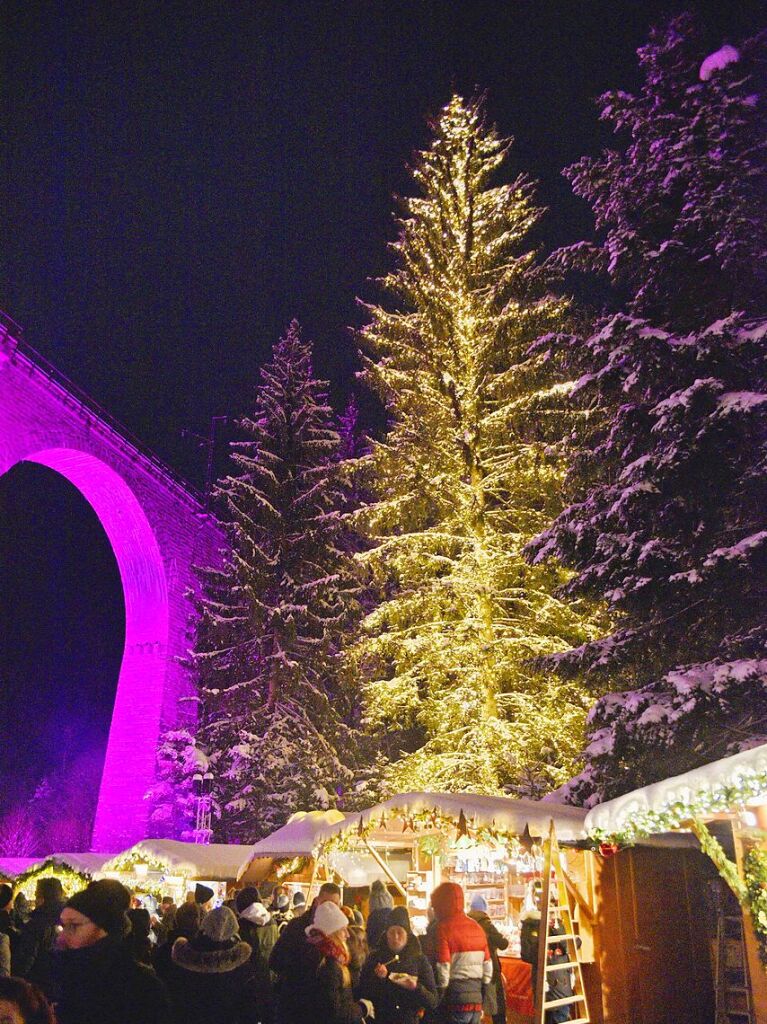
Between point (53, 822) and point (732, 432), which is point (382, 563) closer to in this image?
point (732, 432)

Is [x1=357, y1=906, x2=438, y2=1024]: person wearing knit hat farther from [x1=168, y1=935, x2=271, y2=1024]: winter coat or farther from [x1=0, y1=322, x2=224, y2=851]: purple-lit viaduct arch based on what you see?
[x1=0, y1=322, x2=224, y2=851]: purple-lit viaduct arch

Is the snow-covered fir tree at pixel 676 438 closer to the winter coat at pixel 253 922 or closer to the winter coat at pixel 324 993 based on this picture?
the winter coat at pixel 253 922

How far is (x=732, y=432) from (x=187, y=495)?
14388 mm

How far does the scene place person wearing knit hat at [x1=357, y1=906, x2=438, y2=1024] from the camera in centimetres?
471

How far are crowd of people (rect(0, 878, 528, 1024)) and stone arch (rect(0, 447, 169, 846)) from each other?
11.5 metres

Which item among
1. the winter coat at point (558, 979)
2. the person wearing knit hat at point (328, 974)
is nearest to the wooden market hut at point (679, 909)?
the winter coat at point (558, 979)

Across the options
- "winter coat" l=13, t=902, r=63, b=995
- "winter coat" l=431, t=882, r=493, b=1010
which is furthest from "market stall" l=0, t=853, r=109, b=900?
"winter coat" l=431, t=882, r=493, b=1010

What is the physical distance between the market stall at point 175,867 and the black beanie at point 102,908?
9.29 m

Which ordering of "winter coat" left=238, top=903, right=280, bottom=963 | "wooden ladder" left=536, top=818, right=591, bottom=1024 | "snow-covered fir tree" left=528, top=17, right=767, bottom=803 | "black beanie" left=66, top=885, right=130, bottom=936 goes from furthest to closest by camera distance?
1. "snow-covered fir tree" left=528, top=17, right=767, bottom=803
2. "wooden ladder" left=536, top=818, right=591, bottom=1024
3. "winter coat" left=238, top=903, right=280, bottom=963
4. "black beanie" left=66, top=885, right=130, bottom=936

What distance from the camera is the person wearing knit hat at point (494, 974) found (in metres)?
5.74

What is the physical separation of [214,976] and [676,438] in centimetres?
702

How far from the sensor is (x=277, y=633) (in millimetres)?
17719

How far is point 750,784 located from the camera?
5.32m

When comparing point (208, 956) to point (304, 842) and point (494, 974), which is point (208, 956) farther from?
point (304, 842)
